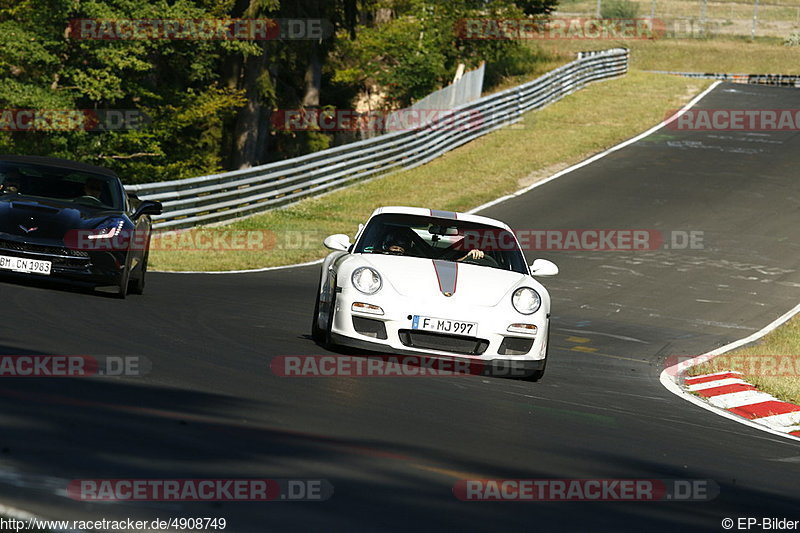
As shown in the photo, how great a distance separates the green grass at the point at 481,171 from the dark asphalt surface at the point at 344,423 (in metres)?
3.65

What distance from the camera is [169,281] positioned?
1527cm

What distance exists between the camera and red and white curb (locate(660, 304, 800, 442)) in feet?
32.1

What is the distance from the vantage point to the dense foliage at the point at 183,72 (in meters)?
33.5

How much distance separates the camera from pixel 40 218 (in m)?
11.8

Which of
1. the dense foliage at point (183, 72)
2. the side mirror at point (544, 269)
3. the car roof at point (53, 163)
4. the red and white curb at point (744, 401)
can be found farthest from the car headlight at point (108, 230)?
the dense foliage at point (183, 72)

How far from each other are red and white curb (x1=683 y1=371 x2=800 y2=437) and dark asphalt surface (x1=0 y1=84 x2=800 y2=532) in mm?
528

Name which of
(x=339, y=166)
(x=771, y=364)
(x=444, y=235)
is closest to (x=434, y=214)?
(x=444, y=235)

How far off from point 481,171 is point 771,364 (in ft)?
57.3

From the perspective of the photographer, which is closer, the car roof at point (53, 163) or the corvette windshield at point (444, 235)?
the corvette windshield at point (444, 235)

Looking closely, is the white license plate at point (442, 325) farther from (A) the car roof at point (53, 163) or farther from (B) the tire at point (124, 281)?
(A) the car roof at point (53, 163)

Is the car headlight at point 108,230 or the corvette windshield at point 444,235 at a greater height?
the corvette windshield at point 444,235

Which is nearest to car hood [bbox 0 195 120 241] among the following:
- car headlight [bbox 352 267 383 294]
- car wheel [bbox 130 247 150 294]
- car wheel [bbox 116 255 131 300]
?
car wheel [bbox 116 255 131 300]

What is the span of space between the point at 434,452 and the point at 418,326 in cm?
289

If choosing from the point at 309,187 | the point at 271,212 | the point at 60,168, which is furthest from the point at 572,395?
the point at 309,187
